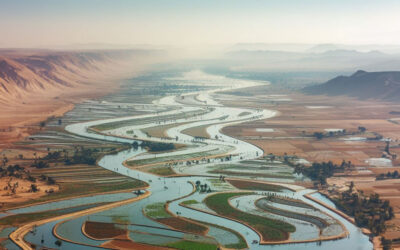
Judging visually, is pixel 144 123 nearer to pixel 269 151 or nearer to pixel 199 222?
pixel 269 151

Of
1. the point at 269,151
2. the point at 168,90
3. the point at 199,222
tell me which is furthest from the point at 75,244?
the point at 168,90

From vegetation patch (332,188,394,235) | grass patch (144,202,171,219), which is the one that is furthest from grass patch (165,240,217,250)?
vegetation patch (332,188,394,235)

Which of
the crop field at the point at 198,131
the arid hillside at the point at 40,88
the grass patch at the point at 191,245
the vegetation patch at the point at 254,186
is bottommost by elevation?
the grass patch at the point at 191,245

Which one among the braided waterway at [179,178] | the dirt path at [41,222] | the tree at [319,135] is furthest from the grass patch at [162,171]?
the tree at [319,135]

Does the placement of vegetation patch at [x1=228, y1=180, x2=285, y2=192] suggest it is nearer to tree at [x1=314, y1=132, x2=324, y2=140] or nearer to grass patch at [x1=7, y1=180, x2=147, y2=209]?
grass patch at [x1=7, y1=180, x2=147, y2=209]

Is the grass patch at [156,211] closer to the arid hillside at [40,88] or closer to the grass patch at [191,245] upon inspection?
the grass patch at [191,245]

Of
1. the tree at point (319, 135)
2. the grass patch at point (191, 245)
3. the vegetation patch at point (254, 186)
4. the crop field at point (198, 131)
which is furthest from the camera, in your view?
the crop field at point (198, 131)

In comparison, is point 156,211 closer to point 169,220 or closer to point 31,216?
point 169,220
